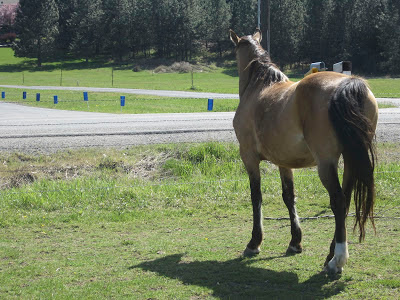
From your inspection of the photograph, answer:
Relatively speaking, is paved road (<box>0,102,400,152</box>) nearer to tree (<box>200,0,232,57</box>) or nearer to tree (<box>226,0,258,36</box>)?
tree (<box>226,0,258,36</box>)

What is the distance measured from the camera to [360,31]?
71688 mm

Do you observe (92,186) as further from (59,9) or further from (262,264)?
(59,9)

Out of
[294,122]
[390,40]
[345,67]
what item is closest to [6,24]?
[390,40]

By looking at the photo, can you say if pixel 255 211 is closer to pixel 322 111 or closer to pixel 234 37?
pixel 322 111

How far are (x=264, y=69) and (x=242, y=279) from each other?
10.3ft

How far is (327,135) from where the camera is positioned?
571cm

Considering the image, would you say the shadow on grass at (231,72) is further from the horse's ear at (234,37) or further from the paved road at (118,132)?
the horse's ear at (234,37)

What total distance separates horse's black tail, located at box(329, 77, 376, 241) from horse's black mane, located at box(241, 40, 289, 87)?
1729 mm

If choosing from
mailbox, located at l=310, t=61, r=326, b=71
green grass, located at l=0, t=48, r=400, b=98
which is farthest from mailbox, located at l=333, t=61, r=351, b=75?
green grass, located at l=0, t=48, r=400, b=98

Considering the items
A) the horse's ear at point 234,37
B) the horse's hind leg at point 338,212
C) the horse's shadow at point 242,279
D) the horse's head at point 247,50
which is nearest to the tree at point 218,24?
the horse's ear at point 234,37

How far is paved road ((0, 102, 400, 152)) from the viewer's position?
1499cm

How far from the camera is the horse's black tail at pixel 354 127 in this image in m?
5.58

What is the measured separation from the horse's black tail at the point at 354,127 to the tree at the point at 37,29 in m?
91.0

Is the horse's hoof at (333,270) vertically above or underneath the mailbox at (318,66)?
underneath
